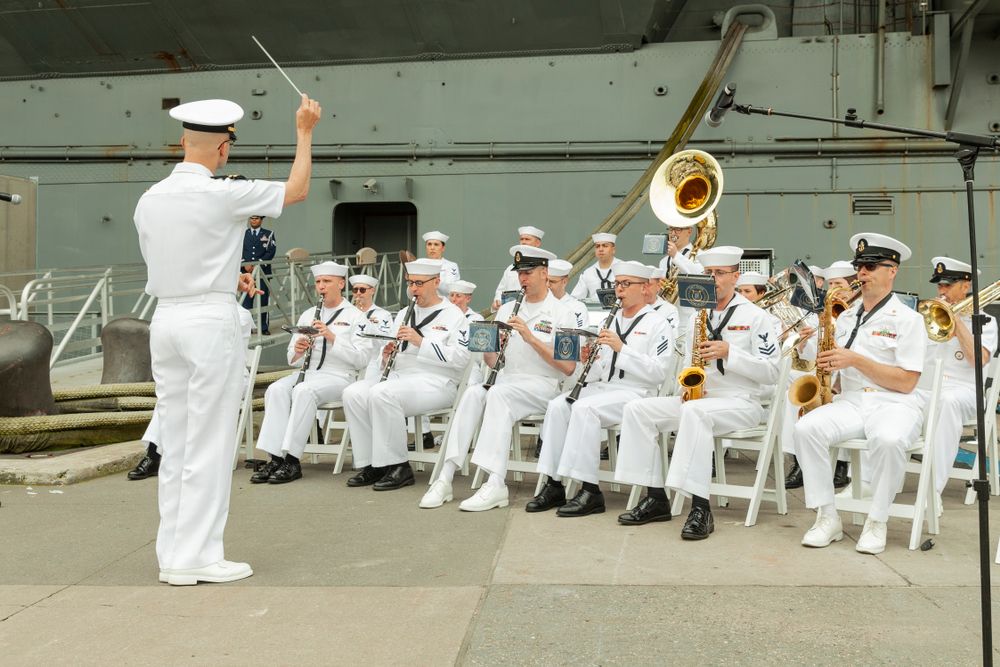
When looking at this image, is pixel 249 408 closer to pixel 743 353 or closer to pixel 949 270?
pixel 743 353

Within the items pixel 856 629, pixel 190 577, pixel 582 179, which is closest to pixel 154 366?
pixel 190 577

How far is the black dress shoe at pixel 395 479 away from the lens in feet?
21.3

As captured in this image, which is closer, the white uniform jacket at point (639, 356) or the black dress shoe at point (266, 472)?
the white uniform jacket at point (639, 356)

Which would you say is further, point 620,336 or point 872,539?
point 620,336

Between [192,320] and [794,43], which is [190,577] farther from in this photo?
[794,43]

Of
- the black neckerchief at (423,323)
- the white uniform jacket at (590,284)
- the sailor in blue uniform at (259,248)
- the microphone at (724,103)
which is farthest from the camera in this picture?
the sailor in blue uniform at (259,248)

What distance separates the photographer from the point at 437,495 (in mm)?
5930

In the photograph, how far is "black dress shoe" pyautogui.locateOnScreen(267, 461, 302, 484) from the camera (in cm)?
680

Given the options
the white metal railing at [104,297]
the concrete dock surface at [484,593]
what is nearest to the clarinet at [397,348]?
the concrete dock surface at [484,593]

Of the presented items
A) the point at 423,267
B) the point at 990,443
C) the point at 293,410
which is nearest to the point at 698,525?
the point at 990,443

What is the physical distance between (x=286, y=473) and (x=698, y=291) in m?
3.27

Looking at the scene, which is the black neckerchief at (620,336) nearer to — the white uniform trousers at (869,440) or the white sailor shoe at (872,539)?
the white uniform trousers at (869,440)

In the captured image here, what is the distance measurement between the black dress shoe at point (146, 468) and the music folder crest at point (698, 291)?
3.99 m

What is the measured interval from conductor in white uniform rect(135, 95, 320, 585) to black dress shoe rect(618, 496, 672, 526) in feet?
6.97
